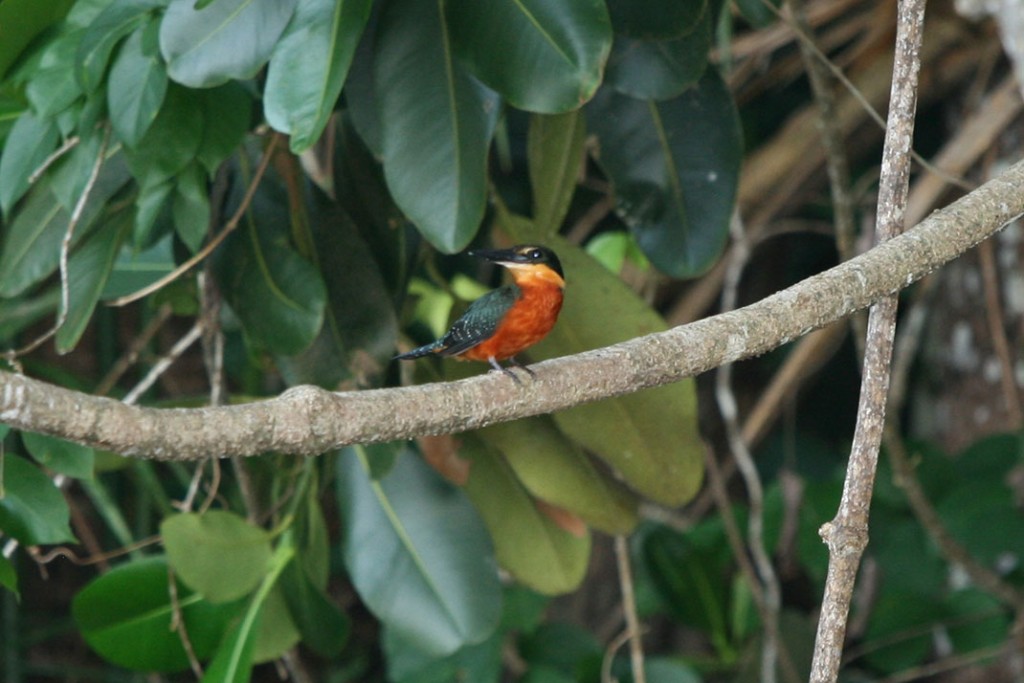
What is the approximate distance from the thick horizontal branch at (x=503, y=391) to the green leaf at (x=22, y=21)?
0.82 metres

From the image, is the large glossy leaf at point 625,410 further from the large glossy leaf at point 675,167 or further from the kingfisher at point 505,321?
the kingfisher at point 505,321

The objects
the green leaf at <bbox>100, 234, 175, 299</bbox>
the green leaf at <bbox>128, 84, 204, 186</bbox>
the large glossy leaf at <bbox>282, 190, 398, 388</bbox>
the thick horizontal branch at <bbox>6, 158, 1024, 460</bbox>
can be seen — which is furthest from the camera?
the green leaf at <bbox>100, 234, 175, 299</bbox>

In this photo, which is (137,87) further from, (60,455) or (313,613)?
(313,613)

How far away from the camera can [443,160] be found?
4.66 feet

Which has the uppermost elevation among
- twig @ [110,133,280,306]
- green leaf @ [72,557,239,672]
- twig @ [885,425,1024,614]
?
twig @ [110,133,280,306]

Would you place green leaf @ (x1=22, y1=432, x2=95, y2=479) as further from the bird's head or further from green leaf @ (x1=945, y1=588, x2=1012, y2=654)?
green leaf @ (x1=945, y1=588, x2=1012, y2=654)

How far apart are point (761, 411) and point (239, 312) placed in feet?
4.72

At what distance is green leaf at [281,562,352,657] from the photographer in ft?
6.42

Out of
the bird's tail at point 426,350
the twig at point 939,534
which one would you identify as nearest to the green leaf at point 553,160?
the bird's tail at point 426,350

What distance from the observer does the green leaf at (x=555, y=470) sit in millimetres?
1823

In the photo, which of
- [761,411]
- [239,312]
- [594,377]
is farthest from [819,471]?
[594,377]

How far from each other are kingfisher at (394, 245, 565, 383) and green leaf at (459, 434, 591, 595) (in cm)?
44

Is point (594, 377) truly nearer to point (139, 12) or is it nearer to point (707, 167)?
point (139, 12)

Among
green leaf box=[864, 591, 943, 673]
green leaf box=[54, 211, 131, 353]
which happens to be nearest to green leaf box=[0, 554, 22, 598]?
green leaf box=[54, 211, 131, 353]
